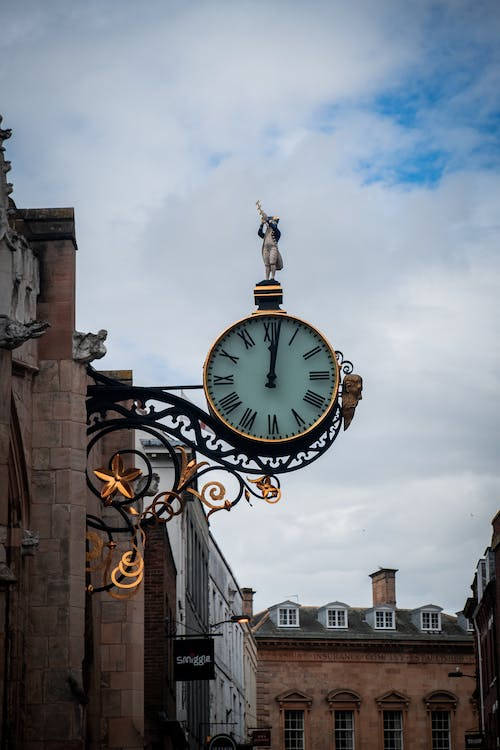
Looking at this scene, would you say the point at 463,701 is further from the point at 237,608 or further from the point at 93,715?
the point at 93,715

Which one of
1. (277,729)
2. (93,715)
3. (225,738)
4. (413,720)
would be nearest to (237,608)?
(277,729)

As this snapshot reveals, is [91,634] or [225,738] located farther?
[225,738]

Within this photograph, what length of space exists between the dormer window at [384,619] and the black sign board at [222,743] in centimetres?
5326

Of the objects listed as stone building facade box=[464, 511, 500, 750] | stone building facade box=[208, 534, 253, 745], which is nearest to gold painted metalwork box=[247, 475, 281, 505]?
stone building facade box=[464, 511, 500, 750]

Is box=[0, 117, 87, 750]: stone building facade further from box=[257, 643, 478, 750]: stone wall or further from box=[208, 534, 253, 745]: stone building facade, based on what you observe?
box=[257, 643, 478, 750]: stone wall

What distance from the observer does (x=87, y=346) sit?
14.3 metres

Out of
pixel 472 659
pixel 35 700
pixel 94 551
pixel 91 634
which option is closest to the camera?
pixel 35 700

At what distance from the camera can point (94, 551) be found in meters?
14.3

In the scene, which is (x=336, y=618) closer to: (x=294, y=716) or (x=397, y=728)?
(x=294, y=716)

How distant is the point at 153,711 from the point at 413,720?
5349 centimetres

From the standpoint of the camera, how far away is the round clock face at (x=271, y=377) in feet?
47.4

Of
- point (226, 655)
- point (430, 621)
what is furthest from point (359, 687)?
point (226, 655)

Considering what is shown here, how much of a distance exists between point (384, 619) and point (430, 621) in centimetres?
290

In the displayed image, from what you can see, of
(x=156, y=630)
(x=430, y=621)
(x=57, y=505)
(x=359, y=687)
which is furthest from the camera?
(x=430, y=621)
